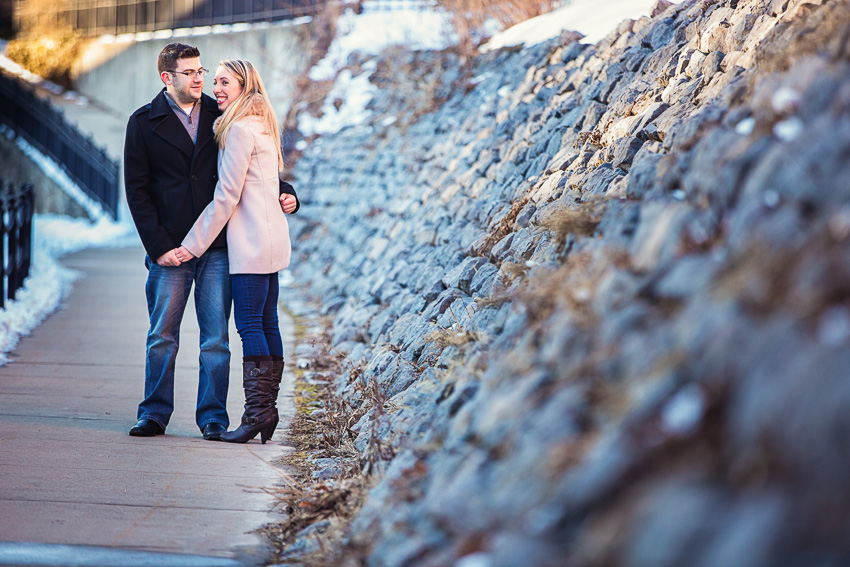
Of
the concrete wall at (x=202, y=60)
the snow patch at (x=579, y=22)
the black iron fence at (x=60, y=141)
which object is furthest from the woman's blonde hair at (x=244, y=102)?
the black iron fence at (x=60, y=141)

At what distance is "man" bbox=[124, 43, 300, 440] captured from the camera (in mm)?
4598

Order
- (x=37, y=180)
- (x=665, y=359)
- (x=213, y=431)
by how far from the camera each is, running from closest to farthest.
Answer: (x=665, y=359) → (x=213, y=431) → (x=37, y=180)

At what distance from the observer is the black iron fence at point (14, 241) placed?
7.91 meters

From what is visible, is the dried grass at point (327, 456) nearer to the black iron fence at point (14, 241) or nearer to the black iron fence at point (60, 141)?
the black iron fence at point (14, 241)

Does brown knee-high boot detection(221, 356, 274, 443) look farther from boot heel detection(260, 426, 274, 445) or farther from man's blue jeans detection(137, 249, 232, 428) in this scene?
man's blue jeans detection(137, 249, 232, 428)

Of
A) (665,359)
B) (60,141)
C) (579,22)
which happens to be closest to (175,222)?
(665,359)

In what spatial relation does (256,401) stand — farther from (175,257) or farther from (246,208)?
(246,208)

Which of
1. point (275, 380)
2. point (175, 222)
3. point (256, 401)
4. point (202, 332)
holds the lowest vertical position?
point (256, 401)

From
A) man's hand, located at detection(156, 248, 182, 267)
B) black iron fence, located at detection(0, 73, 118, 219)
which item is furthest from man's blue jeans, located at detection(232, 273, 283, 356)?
black iron fence, located at detection(0, 73, 118, 219)

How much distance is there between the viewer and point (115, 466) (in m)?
4.07

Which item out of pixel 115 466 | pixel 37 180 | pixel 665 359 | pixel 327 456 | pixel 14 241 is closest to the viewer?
pixel 665 359

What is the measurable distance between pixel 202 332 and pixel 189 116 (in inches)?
48.1

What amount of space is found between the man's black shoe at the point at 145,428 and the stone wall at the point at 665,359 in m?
1.13

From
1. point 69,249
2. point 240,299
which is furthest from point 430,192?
point 69,249
